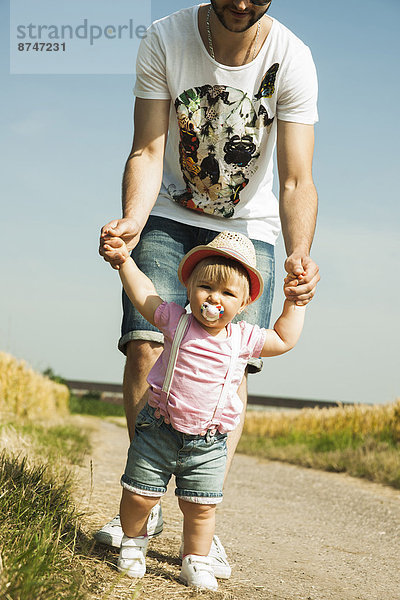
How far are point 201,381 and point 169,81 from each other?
1349mm

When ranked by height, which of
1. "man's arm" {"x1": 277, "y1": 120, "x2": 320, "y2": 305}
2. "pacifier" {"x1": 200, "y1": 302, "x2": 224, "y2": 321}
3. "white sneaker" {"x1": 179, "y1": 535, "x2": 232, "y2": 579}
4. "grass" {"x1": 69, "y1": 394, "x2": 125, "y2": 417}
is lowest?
"grass" {"x1": 69, "y1": 394, "x2": 125, "y2": 417}

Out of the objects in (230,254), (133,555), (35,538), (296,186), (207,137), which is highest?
(207,137)

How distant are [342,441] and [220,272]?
708cm

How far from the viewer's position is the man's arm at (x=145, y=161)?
2.77 m

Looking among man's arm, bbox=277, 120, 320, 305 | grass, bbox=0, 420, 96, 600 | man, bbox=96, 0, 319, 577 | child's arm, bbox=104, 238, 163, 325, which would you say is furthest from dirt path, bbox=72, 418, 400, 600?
man's arm, bbox=277, 120, 320, 305

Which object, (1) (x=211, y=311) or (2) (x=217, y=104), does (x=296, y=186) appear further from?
(1) (x=211, y=311)

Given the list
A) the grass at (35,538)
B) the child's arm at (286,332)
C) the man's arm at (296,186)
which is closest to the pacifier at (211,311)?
the child's arm at (286,332)

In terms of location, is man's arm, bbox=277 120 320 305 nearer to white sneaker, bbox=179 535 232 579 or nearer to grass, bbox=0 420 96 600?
white sneaker, bbox=179 535 232 579

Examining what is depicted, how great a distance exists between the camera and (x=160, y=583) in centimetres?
238

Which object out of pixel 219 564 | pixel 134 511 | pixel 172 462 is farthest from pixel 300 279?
pixel 219 564

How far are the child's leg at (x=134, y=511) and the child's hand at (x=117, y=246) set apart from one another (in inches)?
33.3

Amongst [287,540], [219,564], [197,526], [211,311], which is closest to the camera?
[211,311]

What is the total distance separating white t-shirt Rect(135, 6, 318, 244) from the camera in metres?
2.87

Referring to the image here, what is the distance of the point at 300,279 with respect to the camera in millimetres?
2350
